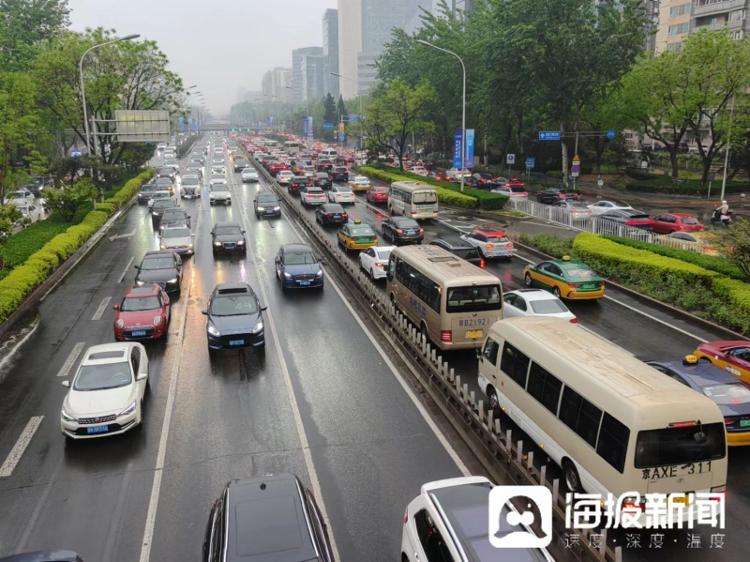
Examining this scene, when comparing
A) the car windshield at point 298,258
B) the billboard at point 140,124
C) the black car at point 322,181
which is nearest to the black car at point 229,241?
the car windshield at point 298,258

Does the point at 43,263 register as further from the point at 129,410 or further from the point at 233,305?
the point at 129,410

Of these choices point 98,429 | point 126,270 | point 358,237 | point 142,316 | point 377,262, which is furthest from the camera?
point 358,237

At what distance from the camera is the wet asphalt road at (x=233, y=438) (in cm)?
1060

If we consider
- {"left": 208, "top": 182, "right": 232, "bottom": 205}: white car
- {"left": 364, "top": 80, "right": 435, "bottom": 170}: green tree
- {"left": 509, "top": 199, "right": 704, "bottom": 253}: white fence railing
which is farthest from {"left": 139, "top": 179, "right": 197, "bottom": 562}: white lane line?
{"left": 364, "top": 80, "right": 435, "bottom": 170}: green tree

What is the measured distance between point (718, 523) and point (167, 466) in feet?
33.4

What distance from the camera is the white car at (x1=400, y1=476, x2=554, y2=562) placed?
7305mm

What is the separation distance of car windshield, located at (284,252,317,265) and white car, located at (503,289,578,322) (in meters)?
9.51

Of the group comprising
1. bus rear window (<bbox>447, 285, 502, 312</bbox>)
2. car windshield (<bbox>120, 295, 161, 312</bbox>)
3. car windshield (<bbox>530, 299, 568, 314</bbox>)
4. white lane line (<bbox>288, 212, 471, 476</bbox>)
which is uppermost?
bus rear window (<bbox>447, 285, 502, 312</bbox>)

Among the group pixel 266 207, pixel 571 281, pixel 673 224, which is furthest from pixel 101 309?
pixel 673 224

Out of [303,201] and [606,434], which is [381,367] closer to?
[606,434]

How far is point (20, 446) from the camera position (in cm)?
1356

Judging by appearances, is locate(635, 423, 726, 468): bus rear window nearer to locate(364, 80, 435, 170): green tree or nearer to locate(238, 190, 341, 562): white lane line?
locate(238, 190, 341, 562): white lane line

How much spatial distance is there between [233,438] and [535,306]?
9.98 metres

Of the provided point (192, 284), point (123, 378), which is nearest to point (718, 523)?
point (123, 378)
